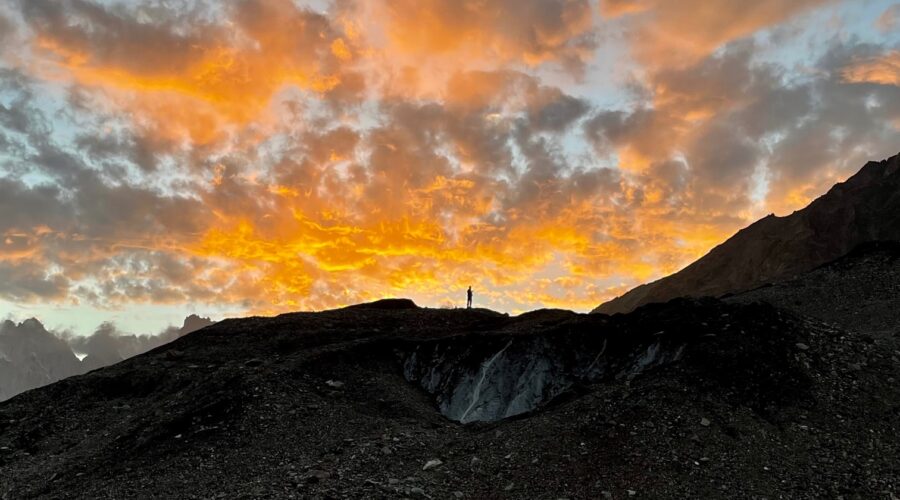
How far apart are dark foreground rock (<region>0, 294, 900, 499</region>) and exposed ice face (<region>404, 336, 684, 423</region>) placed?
0.08 metres

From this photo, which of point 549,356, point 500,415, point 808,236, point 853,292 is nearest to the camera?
point 500,415

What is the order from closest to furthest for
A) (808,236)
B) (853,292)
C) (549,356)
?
1. (549,356)
2. (853,292)
3. (808,236)

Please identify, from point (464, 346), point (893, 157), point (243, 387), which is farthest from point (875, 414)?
point (893, 157)

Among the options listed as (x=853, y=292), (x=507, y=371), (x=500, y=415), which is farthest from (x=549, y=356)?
(x=853, y=292)

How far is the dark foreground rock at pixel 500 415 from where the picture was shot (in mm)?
17281

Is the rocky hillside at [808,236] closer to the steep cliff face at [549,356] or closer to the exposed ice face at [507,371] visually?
the steep cliff face at [549,356]

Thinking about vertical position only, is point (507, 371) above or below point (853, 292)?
below

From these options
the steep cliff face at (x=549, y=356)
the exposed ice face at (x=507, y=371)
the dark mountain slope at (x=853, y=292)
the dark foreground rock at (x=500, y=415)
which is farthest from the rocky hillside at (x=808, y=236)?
the dark foreground rock at (x=500, y=415)

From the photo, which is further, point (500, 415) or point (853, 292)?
point (853, 292)

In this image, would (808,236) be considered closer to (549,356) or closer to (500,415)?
(549,356)

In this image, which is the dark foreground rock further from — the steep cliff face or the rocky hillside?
the rocky hillside

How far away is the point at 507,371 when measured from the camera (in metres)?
28.5

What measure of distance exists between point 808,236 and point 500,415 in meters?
93.5

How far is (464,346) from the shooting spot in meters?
30.2
